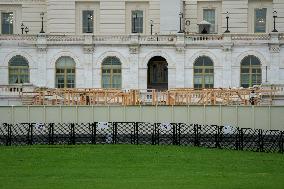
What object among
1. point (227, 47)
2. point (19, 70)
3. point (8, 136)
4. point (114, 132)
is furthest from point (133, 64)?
point (8, 136)

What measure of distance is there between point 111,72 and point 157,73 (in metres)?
5.05

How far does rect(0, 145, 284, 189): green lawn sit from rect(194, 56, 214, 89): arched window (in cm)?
3486

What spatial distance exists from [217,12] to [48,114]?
3980 cm

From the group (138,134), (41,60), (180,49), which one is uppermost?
(180,49)

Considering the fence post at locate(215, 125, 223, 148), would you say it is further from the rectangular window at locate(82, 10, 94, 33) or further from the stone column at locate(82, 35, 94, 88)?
the rectangular window at locate(82, 10, 94, 33)

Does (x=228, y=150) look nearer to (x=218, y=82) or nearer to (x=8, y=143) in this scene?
(x=8, y=143)

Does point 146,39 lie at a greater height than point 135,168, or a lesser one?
greater

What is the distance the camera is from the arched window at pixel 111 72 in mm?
103250

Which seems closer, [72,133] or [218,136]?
[218,136]

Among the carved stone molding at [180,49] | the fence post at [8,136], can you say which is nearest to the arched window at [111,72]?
the carved stone molding at [180,49]

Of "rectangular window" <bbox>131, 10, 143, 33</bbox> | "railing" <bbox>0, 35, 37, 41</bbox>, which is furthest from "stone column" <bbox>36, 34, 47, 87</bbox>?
"rectangular window" <bbox>131, 10, 143, 33</bbox>

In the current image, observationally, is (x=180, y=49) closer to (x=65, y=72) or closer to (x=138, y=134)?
(x=65, y=72)

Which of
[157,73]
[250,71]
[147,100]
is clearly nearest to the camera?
[147,100]

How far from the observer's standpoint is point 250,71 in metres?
A: 103
